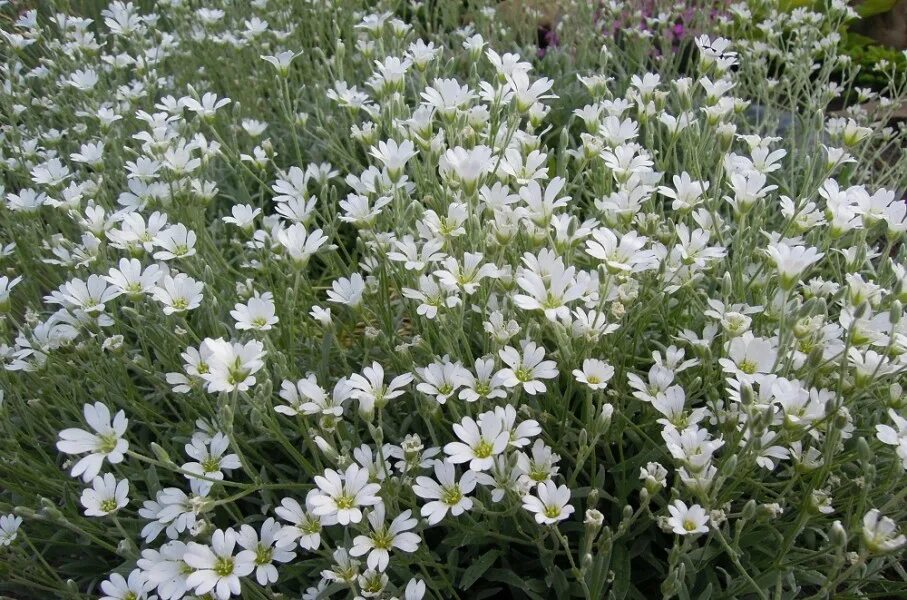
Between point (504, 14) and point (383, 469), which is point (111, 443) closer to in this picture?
point (383, 469)

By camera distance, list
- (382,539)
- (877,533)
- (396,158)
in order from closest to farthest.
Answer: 1. (877,533)
2. (382,539)
3. (396,158)

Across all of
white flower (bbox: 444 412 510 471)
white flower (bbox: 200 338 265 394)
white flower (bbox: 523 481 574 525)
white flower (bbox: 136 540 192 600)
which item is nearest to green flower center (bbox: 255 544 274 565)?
white flower (bbox: 136 540 192 600)

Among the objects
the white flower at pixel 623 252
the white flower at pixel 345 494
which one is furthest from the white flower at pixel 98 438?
the white flower at pixel 623 252

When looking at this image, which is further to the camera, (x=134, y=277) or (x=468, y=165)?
(x=134, y=277)

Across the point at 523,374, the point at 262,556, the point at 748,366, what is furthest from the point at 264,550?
the point at 748,366

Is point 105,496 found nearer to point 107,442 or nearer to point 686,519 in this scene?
Answer: point 107,442

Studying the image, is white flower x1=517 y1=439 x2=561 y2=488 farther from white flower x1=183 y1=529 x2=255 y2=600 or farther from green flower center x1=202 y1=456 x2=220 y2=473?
green flower center x1=202 y1=456 x2=220 y2=473
